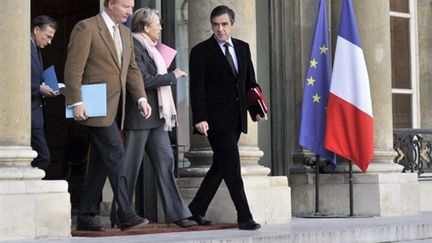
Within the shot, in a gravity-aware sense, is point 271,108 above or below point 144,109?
above

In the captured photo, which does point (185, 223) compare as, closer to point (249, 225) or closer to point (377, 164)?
point (249, 225)

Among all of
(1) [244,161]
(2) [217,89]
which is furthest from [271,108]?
(2) [217,89]

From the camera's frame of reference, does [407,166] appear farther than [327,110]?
Yes

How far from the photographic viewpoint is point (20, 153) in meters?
10.1

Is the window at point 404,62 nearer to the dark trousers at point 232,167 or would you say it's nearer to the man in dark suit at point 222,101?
the man in dark suit at point 222,101

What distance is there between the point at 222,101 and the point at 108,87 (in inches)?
47.5

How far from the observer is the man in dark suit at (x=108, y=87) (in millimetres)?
10234

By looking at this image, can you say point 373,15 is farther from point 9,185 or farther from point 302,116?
point 9,185

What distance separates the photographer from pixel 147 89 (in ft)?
35.8

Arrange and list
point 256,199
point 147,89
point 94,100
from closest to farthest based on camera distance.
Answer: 1. point 94,100
2. point 147,89
3. point 256,199

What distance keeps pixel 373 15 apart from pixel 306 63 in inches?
38.3

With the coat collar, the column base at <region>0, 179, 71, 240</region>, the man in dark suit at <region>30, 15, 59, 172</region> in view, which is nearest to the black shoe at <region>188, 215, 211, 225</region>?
the coat collar

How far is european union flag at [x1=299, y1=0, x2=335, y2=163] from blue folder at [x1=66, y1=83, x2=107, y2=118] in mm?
3710

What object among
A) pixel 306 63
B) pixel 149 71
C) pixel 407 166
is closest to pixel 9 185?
pixel 149 71
